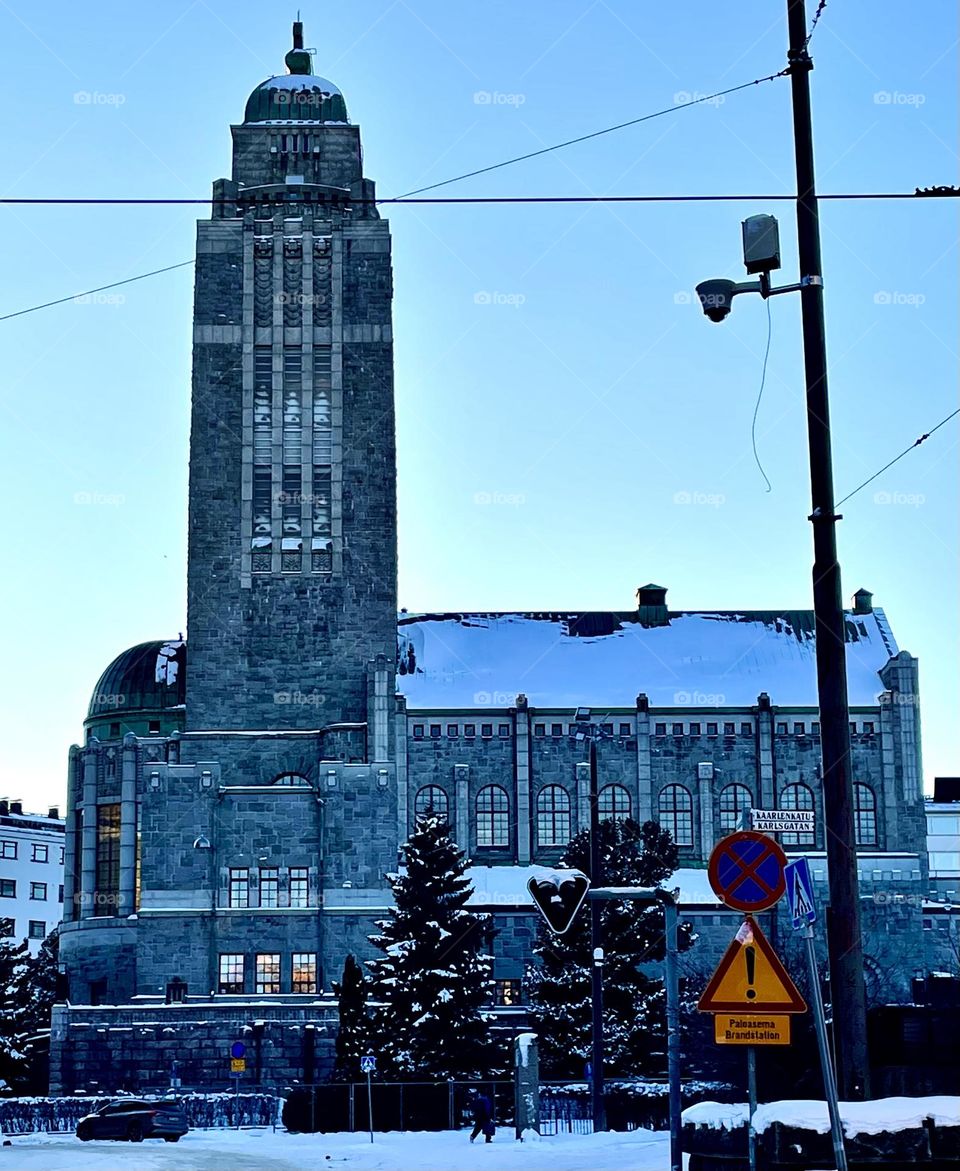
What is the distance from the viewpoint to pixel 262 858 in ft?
223

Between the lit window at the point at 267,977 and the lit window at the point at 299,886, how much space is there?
2.07 meters

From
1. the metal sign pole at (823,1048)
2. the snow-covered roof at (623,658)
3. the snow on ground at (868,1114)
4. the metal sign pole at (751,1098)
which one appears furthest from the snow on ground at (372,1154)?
the snow-covered roof at (623,658)

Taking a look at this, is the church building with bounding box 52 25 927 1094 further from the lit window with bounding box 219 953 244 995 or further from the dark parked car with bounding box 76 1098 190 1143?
the dark parked car with bounding box 76 1098 190 1143

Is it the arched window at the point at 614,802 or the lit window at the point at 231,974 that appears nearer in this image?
the lit window at the point at 231,974

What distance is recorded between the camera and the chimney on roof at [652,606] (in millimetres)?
80125

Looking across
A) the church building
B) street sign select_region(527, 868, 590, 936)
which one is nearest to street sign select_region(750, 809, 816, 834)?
street sign select_region(527, 868, 590, 936)

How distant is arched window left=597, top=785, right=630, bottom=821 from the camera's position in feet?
243

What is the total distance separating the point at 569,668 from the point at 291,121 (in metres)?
25.5

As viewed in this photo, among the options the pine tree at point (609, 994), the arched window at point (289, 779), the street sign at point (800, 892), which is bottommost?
the pine tree at point (609, 994)

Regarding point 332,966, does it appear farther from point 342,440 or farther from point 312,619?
point 342,440

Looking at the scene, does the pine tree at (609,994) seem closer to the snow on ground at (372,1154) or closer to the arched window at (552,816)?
the snow on ground at (372,1154)

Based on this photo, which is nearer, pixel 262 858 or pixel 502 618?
pixel 262 858

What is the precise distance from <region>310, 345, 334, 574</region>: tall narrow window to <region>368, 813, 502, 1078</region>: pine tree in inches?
656

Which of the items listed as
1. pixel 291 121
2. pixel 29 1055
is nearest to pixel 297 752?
pixel 29 1055
